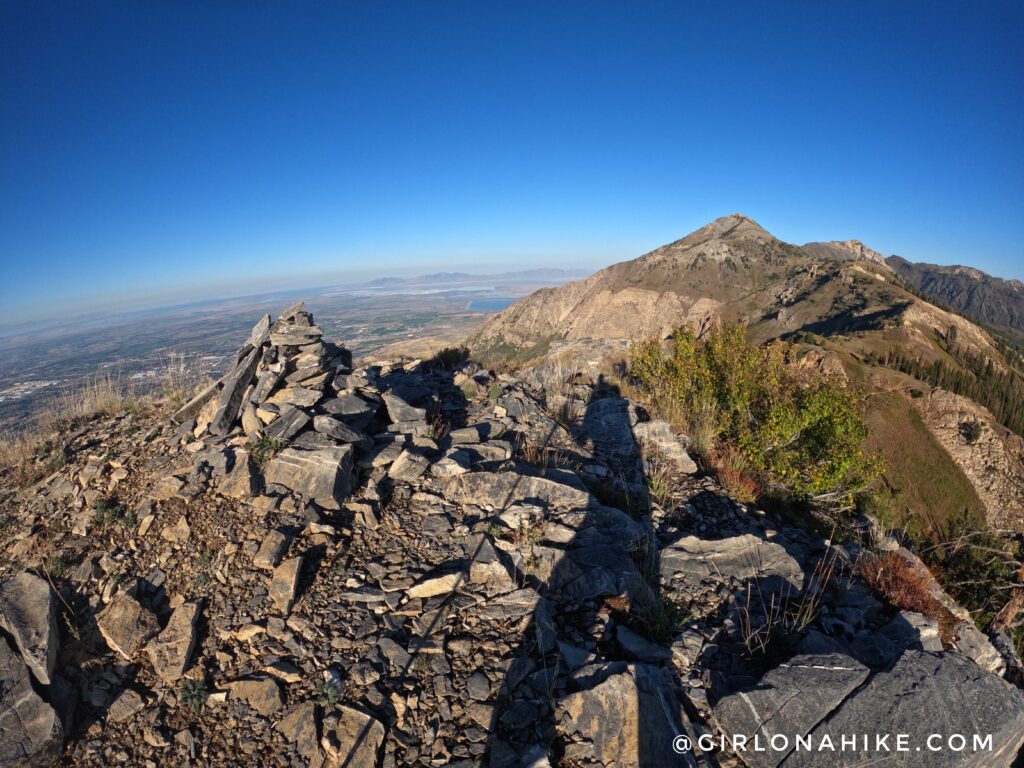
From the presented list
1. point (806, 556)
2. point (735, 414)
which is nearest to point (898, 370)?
point (735, 414)

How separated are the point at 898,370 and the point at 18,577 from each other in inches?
2172

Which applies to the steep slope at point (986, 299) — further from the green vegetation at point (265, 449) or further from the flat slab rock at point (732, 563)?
the green vegetation at point (265, 449)

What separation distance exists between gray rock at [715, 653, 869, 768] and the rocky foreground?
15 mm

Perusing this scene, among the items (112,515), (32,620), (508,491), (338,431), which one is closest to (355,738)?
(508,491)

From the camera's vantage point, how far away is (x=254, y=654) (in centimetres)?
424

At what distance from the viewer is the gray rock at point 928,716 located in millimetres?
3236

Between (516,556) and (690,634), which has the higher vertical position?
(516,556)

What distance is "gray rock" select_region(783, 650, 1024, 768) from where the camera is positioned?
10.6 ft

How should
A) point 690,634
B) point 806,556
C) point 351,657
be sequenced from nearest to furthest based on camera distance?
1. point 351,657
2. point 690,634
3. point 806,556

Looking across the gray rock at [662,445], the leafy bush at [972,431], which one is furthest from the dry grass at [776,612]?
the leafy bush at [972,431]

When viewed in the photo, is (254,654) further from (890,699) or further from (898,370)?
(898,370)

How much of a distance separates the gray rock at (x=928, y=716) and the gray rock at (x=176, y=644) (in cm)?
550

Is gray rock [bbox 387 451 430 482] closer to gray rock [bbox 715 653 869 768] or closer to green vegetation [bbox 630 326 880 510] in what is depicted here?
gray rock [bbox 715 653 869 768]

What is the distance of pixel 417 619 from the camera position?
14.6 feet
